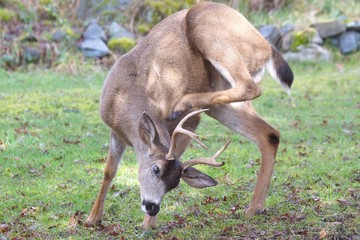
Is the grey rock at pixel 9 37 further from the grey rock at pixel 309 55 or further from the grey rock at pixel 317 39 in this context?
the grey rock at pixel 317 39

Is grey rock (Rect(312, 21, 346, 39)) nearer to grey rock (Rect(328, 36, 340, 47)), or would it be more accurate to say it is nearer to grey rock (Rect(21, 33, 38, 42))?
grey rock (Rect(328, 36, 340, 47))

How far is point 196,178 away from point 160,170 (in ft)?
0.98

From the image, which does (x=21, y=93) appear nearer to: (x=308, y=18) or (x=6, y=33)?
(x=6, y=33)

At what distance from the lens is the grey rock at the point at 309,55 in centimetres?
1524

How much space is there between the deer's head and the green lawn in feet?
1.21

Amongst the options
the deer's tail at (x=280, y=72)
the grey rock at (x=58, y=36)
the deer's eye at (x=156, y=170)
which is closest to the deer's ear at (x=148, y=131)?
the deer's eye at (x=156, y=170)

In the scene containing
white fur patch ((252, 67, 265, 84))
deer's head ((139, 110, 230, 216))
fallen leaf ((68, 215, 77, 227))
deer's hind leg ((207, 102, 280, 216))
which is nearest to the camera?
deer's head ((139, 110, 230, 216))

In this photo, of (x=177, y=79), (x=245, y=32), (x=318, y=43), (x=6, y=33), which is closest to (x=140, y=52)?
(x=177, y=79)

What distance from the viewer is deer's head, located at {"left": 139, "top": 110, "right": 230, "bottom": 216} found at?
17.9 ft

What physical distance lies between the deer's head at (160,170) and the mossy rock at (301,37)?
10.2 m

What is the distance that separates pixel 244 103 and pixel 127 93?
1.11 metres

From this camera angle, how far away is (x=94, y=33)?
1479cm

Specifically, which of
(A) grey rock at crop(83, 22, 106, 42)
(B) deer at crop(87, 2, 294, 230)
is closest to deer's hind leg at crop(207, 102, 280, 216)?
(B) deer at crop(87, 2, 294, 230)

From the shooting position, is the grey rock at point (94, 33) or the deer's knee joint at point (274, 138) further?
the grey rock at point (94, 33)
